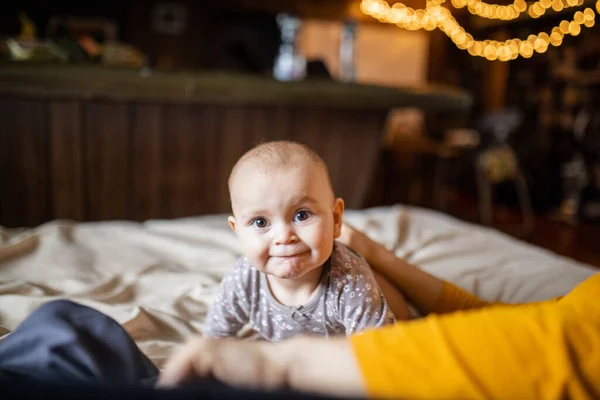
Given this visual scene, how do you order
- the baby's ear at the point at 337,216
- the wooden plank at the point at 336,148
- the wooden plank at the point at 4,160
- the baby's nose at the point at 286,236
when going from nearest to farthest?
1. the baby's nose at the point at 286,236
2. the baby's ear at the point at 337,216
3. the wooden plank at the point at 4,160
4. the wooden plank at the point at 336,148

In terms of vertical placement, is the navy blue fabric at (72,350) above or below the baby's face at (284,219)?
below

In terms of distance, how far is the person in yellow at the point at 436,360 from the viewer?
1.73 feet

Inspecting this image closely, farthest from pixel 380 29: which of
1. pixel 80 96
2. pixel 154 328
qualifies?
pixel 154 328

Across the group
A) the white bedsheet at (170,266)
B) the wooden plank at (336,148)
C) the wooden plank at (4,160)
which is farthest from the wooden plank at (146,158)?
the white bedsheet at (170,266)

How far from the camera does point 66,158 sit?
2738mm

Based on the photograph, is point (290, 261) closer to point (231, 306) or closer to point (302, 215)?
point (302, 215)

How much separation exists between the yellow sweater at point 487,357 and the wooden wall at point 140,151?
2.53 m

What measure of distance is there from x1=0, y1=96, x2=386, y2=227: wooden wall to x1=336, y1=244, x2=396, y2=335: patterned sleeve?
2192 millimetres

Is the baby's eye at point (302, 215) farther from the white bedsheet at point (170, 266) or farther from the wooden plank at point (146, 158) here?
the wooden plank at point (146, 158)

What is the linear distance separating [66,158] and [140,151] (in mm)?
369

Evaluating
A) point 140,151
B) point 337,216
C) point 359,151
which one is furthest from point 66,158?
Answer: point 337,216

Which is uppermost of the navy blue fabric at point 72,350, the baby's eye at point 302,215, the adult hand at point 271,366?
the baby's eye at point 302,215

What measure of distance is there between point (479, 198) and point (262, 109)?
11.1 ft

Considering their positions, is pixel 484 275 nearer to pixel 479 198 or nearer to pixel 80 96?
pixel 80 96
